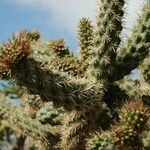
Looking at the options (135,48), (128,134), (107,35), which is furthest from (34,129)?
(128,134)

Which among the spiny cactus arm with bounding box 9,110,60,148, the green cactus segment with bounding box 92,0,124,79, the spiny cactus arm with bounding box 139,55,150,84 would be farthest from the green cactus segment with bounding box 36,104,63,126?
the spiny cactus arm with bounding box 139,55,150,84

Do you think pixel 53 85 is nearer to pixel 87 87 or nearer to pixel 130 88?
pixel 87 87

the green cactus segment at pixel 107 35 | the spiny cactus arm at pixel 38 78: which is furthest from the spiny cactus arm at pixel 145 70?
the spiny cactus arm at pixel 38 78

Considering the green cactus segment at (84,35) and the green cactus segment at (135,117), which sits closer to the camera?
the green cactus segment at (135,117)

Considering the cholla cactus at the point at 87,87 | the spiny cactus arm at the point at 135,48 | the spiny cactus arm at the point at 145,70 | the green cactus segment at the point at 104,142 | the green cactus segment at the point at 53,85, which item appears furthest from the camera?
the spiny cactus arm at the point at 145,70

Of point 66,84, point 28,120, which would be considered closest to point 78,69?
point 28,120

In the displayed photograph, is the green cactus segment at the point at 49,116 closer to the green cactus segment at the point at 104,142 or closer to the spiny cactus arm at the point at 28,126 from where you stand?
the spiny cactus arm at the point at 28,126

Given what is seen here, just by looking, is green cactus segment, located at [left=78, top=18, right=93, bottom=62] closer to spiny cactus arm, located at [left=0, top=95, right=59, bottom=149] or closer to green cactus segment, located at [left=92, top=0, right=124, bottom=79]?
green cactus segment, located at [left=92, top=0, right=124, bottom=79]

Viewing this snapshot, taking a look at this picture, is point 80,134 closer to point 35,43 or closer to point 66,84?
point 66,84
